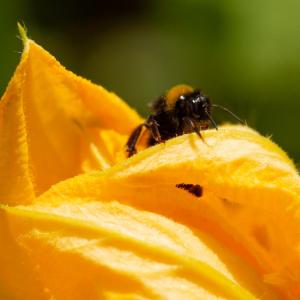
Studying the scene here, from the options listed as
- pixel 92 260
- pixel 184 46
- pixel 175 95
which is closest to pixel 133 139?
pixel 175 95

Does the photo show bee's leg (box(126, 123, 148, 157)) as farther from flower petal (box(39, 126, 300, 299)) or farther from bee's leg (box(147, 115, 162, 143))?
flower petal (box(39, 126, 300, 299))

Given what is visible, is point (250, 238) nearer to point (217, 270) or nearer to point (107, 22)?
point (217, 270)

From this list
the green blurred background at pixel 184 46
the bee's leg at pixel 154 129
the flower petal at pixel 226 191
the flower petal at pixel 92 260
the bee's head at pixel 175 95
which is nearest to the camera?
the flower petal at pixel 92 260

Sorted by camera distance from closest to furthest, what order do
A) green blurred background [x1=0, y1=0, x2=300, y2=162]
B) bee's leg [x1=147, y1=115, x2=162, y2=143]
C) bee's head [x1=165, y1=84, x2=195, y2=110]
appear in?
bee's leg [x1=147, y1=115, x2=162, y2=143], bee's head [x1=165, y1=84, x2=195, y2=110], green blurred background [x1=0, y1=0, x2=300, y2=162]

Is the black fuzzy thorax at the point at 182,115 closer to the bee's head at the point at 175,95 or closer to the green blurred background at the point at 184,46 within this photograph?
the bee's head at the point at 175,95

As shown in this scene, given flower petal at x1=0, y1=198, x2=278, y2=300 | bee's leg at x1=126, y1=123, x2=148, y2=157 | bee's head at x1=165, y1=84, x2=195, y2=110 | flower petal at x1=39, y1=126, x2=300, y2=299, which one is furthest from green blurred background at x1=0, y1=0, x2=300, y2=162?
flower petal at x1=0, y1=198, x2=278, y2=300

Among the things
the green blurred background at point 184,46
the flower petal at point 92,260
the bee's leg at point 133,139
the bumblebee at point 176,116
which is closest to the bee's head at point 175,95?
the bumblebee at point 176,116

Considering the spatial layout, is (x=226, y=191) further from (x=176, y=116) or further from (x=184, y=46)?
(x=184, y=46)
